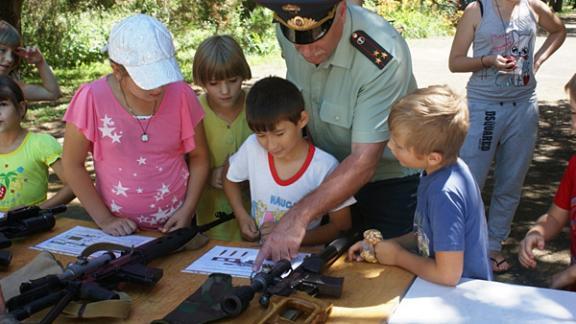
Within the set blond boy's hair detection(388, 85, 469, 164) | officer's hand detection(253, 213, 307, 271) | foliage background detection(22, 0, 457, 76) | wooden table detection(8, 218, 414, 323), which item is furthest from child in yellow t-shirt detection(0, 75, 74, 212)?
foliage background detection(22, 0, 457, 76)

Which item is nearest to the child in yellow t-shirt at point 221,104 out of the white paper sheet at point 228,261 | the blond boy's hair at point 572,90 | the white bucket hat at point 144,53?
the white bucket hat at point 144,53

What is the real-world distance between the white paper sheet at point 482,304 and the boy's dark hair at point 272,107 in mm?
793

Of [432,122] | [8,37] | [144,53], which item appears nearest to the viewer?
[432,122]

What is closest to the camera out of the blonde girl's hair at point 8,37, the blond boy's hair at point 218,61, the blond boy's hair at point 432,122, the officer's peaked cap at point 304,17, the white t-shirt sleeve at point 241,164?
the blond boy's hair at point 432,122

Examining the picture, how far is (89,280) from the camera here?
1.96 m

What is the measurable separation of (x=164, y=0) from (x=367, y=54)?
48.7 ft

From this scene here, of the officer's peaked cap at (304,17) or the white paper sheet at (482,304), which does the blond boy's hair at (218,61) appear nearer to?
the officer's peaked cap at (304,17)

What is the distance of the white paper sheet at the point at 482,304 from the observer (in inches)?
71.3

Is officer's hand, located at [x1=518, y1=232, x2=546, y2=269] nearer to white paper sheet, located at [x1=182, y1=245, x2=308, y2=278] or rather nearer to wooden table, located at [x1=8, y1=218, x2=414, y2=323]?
wooden table, located at [x1=8, y1=218, x2=414, y2=323]

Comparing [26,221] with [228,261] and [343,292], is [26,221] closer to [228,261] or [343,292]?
[228,261]

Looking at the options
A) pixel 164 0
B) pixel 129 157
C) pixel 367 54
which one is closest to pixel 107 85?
pixel 129 157

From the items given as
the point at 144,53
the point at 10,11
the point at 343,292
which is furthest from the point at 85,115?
the point at 10,11

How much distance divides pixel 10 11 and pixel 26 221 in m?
5.72

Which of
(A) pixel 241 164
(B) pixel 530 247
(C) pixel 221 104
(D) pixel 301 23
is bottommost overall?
(B) pixel 530 247
